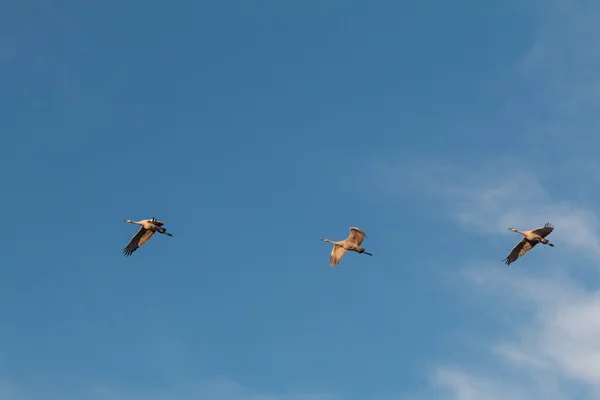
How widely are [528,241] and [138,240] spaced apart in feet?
132

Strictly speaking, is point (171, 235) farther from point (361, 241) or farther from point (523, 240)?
point (523, 240)

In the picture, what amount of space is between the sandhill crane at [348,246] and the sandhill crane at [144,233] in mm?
17115

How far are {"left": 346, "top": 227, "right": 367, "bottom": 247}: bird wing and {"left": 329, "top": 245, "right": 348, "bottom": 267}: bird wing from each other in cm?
246

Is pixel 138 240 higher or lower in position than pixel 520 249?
lower

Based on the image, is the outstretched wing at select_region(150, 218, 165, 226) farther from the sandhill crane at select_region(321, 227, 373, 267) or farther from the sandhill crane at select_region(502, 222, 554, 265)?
the sandhill crane at select_region(502, 222, 554, 265)

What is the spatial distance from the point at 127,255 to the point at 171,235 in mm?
4853

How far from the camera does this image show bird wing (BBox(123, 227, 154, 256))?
327 ft

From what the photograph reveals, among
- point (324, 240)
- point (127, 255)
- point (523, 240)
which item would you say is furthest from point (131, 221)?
point (523, 240)

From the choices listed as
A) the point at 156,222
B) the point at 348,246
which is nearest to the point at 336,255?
the point at 348,246

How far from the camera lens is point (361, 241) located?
325 feet

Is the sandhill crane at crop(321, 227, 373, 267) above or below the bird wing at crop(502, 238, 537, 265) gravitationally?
below

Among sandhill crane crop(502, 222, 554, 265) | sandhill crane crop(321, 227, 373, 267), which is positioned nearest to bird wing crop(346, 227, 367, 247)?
sandhill crane crop(321, 227, 373, 267)

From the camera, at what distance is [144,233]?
100 meters

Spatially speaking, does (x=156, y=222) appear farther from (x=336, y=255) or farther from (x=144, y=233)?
(x=336, y=255)
